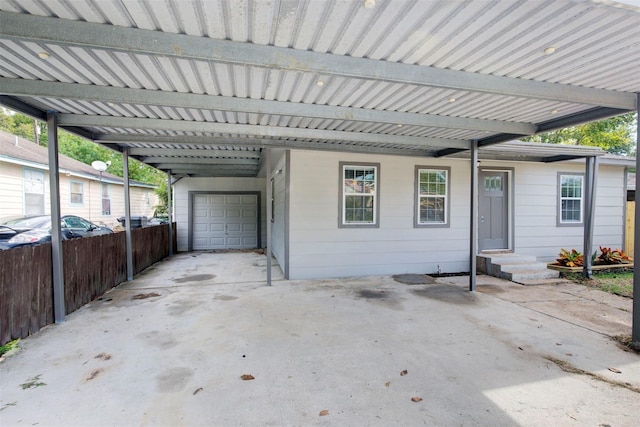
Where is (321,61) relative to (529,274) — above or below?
above

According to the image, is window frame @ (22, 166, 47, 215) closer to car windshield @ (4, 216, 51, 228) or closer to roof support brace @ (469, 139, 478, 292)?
car windshield @ (4, 216, 51, 228)

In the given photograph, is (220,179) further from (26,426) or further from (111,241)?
(26,426)

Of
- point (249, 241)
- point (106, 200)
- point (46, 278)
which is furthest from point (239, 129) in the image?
point (106, 200)

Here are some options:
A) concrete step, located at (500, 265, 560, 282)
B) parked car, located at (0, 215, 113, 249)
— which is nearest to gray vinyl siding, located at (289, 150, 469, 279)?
concrete step, located at (500, 265, 560, 282)

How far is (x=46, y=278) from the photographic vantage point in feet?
12.9

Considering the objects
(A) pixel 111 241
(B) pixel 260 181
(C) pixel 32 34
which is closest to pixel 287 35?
(C) pixel 32 34

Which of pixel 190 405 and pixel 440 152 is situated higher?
pixel 440 152

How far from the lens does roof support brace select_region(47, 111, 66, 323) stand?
160 inches

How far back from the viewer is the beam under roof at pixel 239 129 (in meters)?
4.36

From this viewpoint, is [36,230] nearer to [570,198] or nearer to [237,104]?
[237,104]

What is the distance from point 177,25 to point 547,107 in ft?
14.6

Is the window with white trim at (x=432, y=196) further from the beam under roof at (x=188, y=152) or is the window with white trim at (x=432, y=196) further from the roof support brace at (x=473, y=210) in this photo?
the beam under roof at (x=188, y=152)

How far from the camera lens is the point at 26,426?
2086 mm

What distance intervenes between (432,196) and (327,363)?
534 cm
